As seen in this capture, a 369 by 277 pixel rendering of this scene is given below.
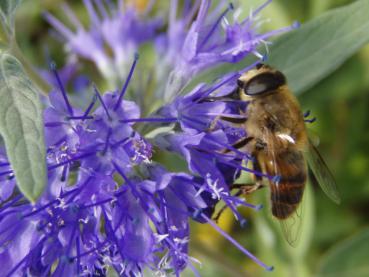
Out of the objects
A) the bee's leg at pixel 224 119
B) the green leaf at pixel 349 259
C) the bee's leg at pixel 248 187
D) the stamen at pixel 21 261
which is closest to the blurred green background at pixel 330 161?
the green leaf at pixel 349 259

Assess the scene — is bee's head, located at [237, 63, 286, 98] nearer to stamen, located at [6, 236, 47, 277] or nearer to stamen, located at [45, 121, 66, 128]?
stamen, located at [45, 121, 66, 128]

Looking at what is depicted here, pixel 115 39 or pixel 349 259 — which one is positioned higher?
pixel 115 39

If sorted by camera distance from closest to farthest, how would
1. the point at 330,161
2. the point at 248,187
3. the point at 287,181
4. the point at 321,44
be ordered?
the point at 287,181 → the point at 248,187 → the point at 321,44 → the point at 330,161

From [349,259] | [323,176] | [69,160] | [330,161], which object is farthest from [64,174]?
[330,161]

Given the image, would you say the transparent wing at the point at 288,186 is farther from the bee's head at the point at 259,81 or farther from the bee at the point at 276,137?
the bee's head at the point at 259,81

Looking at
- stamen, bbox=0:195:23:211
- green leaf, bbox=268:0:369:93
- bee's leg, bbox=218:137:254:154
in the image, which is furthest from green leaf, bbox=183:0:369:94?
stamen, bbox=0:195:23:211

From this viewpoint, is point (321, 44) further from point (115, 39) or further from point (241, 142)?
point (115, 39)
